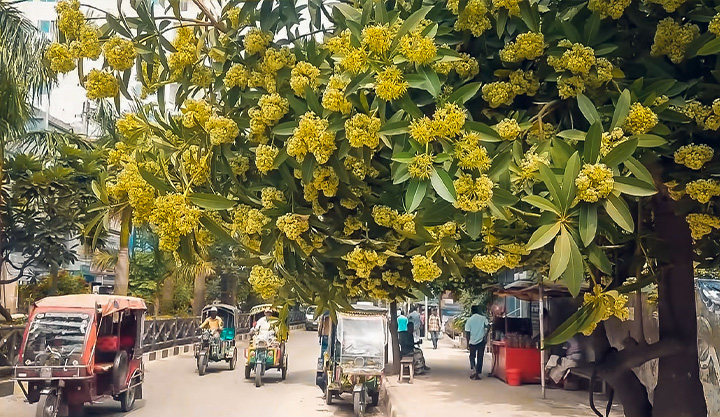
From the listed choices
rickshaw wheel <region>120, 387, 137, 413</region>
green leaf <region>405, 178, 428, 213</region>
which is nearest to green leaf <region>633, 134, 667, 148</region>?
green leaf <region>405, 178, 428, 213</region>

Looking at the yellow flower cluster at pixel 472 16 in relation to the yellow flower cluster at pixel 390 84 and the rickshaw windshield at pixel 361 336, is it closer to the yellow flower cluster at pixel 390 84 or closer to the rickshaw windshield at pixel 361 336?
the yellow flower cluster at pixel 390 84

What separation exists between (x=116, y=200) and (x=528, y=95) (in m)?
1.54

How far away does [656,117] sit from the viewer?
6.99ft

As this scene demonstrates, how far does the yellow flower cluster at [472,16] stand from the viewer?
2400mm

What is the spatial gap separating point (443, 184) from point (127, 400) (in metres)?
11.8

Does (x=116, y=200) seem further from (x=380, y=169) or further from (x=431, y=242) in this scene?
(x=431, y=242)

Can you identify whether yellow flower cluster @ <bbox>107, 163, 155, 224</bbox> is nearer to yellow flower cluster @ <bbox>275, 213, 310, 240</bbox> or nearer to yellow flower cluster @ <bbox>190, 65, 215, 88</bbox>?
yellow flower cluster @ <bbox>275, 213, 310, 240</bbox>

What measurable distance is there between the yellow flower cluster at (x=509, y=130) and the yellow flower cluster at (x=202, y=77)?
121cm

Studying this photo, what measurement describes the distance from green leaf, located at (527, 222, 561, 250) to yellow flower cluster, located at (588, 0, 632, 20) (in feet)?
3.10

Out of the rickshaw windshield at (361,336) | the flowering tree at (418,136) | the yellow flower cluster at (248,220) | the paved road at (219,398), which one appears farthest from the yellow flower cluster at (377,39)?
the rickshaw windshield at (361,336)

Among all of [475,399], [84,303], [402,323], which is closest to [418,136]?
[84,303]

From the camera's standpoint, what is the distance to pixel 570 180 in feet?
6.23

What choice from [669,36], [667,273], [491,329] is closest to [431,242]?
[669,36]

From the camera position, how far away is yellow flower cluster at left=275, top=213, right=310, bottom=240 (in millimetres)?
2262
